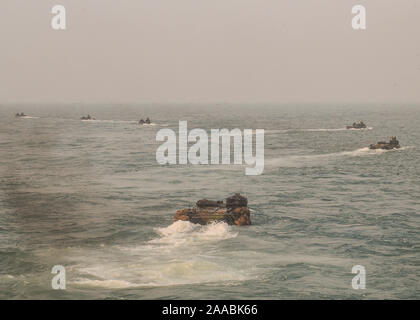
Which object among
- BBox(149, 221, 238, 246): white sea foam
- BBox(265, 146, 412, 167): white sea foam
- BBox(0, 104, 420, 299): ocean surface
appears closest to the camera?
BBox(0, 104, 420, 299): ocean surface

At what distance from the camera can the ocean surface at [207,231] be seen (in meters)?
37.2

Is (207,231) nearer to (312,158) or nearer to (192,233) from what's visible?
(192,233)

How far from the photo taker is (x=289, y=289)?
36688mm

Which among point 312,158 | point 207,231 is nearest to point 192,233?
point 207,231

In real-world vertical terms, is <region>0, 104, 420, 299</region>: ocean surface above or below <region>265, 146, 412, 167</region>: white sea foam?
below

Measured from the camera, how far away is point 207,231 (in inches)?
1961

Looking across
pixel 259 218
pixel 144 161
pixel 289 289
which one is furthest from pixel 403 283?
pixel 144 161

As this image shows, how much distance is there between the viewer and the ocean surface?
37.2 metres

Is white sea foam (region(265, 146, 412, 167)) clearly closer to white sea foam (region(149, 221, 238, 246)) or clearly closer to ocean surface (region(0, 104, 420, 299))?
ocean surface (region(0, 104, 420, 299))

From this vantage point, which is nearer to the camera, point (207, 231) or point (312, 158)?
point (207, 231)

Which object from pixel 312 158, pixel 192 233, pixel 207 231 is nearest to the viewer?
pixel 192 233

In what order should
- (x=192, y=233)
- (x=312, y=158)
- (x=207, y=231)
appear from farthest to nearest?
(x=312, y=158)
(x=207, y=231)
(x=192, y=233)

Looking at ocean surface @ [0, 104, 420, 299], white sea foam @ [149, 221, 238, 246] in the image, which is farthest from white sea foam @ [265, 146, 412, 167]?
white sea foam @ [149, 221, 238, 246]
